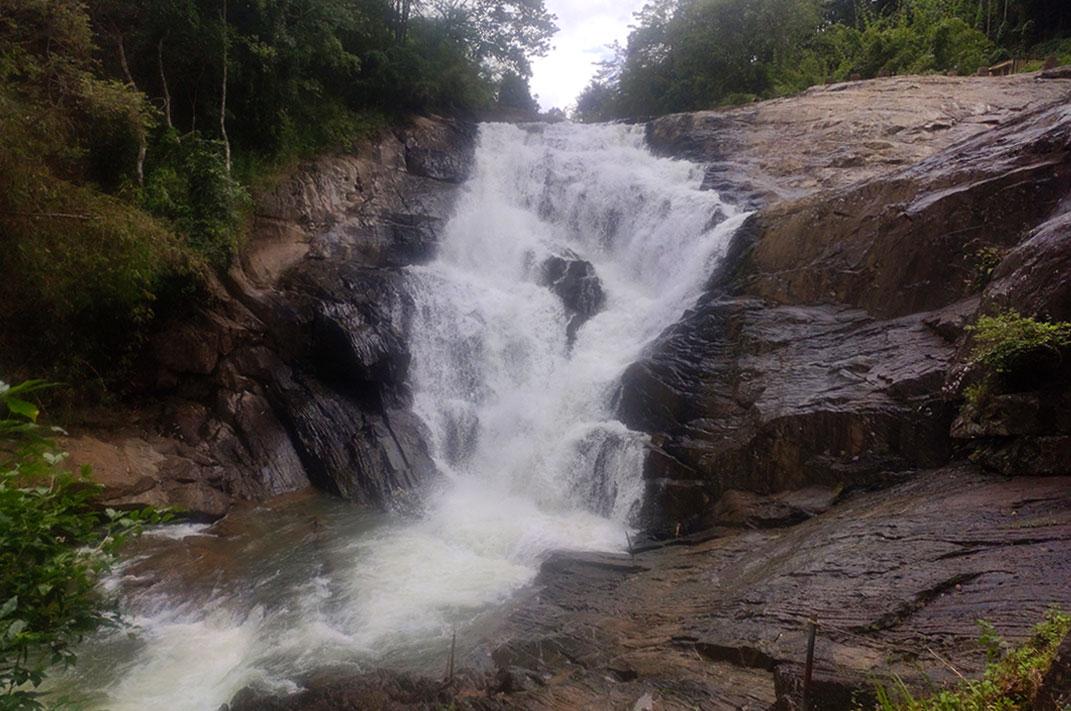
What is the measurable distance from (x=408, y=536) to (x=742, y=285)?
7370mm

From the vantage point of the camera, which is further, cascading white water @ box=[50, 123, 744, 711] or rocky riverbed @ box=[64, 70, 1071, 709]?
cascading white water @ box=[50, 123, 744, 711]

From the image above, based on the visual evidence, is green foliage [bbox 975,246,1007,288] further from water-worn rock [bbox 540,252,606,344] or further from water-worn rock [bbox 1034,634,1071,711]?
water-worn rock [bbox 540,252,606,344]

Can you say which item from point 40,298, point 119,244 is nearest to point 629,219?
point 119,244

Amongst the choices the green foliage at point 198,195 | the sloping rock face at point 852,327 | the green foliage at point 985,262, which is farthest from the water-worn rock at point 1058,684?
the green foliage at point 198,195

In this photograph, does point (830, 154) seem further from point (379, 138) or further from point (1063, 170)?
point (379, 138)

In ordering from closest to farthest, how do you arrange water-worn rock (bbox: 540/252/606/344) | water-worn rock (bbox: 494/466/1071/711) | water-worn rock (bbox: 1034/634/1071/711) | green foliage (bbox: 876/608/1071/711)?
A: 1. water-worn rock (bbox: 1034/634/1071/711)
2. green foliage (bbox: 876/608/1071/711)
3. water-worn rock (bbox: 494/466/1071/711)
4. water-worn rock (bbox: 540/252/606/344)

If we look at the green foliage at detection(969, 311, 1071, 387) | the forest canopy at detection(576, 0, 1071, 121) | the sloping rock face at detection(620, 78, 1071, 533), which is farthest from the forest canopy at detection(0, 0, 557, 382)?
Answer: the green foliage at detection(969, 311, 1071, 387)

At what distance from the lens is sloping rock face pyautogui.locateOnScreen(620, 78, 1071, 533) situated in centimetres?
784

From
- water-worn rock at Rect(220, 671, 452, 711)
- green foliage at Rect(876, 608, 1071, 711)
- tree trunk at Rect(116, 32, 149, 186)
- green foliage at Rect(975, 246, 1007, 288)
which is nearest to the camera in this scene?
green foliage at Rect(876, 608, 1071, 711)

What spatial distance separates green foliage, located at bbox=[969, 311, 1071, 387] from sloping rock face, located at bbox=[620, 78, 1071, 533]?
48 cm

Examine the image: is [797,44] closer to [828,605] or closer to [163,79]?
[163,79]

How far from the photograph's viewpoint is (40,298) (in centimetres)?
945

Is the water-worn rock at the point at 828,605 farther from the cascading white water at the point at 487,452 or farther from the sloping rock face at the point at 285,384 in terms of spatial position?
the sloping rock face at the point at 285,384

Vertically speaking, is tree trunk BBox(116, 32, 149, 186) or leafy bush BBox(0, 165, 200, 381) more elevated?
tree trunk BBox(116, 32, 149, 186)
